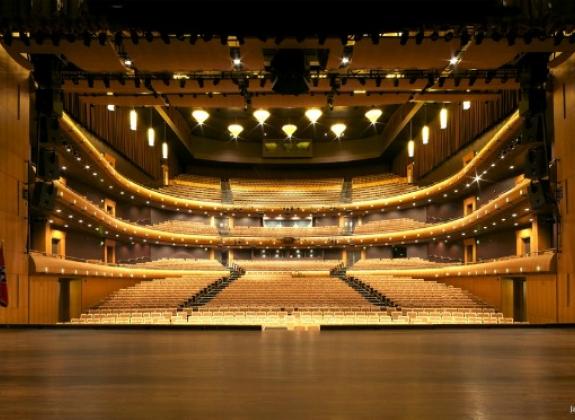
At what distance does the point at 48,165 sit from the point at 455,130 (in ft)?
55.3

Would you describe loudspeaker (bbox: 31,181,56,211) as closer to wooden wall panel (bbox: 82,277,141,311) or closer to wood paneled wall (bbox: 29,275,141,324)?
wood paneled wall (bbox: 29,275,141,324)

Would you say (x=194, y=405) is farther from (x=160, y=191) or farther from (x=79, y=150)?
(x=160, y=191)

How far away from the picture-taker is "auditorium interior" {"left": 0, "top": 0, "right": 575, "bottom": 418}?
4008mm

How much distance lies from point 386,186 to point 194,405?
25862 mm

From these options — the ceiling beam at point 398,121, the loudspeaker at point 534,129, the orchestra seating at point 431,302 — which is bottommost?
the orchestra seating at point 431,302

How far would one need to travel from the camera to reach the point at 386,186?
28.0 meters

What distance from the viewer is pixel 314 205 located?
28.7 meters

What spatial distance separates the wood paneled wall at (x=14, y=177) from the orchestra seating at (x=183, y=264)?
10087mm

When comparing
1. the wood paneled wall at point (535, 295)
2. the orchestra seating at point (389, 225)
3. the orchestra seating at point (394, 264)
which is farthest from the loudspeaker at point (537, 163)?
the orchestra seating at point (389, 225)

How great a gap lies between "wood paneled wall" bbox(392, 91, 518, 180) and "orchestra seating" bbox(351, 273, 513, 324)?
21.0ft

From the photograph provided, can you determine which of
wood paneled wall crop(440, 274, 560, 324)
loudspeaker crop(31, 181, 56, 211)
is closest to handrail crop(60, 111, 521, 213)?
loudspeaker crop(31, 181, 56, 211)

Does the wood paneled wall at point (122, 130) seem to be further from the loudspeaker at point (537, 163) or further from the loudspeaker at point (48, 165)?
the loudspeaker at point (537, 163)

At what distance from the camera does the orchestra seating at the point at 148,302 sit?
1569 cm

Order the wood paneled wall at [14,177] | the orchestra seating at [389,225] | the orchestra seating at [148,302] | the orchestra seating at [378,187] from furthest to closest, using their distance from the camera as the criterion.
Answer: the orchestra seating at [378,187]
the orchestra seating at [389,225]
the orchestra seating at [148,302]
the wood paneled wall at [14,177]
